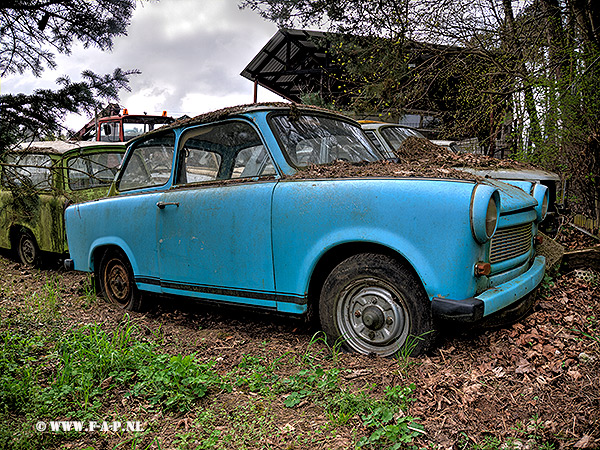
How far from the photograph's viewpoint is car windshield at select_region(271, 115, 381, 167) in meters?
3.80

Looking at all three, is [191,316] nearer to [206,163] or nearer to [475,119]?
[206,163]

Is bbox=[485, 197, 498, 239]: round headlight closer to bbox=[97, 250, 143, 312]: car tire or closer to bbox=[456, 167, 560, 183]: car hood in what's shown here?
bbox=[456, 167, 560, 183]: car hood

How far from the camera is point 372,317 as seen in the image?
122 inches

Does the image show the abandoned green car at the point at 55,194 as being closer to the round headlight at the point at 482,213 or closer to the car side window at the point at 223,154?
the car side window at the point at 223,154

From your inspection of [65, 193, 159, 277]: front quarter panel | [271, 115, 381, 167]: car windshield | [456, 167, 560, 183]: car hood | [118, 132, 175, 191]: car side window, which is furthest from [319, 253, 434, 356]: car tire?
[456, 167, 560, 183]: car hood

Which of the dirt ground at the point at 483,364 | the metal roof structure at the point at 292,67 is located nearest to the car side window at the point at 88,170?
the dirt ground at the point at 483,364

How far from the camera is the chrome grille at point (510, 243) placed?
310 cm

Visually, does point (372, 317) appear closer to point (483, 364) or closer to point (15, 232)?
point (483, 364)

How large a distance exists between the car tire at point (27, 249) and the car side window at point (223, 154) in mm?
4079

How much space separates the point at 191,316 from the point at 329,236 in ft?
6.81

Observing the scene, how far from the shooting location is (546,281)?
14.6ft

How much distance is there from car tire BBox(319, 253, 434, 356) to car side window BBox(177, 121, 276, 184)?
3.39 feet

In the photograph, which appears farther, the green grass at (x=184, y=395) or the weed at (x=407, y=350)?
the weed at (x=407, y=350)

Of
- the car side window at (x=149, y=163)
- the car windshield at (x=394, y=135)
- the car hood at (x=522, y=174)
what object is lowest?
Result: the car hood at (x=522, y=174)
